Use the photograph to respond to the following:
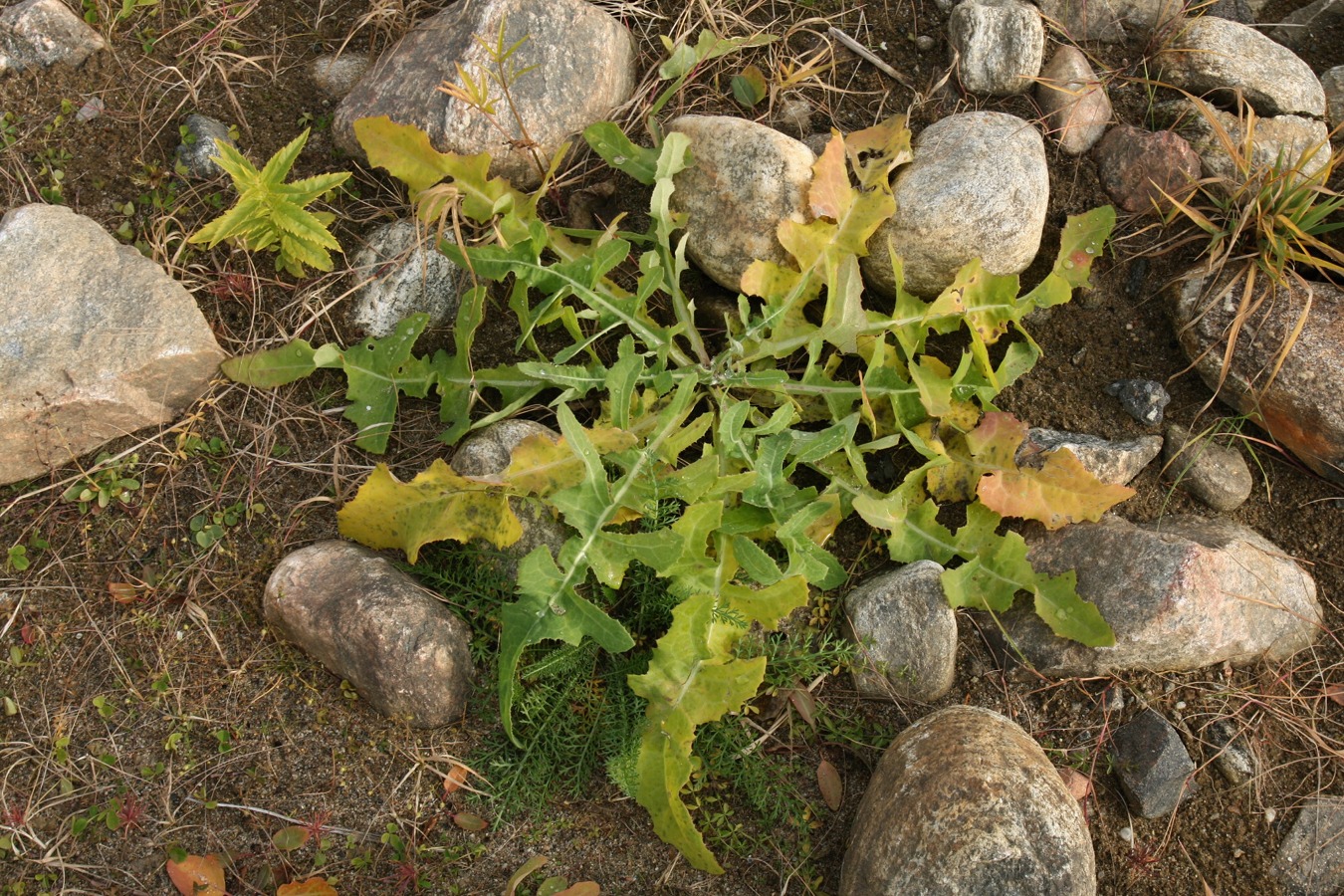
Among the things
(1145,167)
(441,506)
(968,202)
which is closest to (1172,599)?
(968,202)

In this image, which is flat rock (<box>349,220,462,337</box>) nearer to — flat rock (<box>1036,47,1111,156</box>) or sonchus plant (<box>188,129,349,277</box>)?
sonchus plant (<box>188,129,349,277</box>)

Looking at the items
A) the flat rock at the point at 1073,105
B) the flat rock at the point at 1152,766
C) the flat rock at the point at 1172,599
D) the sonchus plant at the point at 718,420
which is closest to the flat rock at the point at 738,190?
the sonchus plant at the point at 718,420

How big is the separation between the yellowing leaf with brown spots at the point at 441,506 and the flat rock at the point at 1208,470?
1.79 m

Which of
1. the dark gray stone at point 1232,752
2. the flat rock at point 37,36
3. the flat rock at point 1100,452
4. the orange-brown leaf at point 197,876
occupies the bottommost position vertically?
the dark gray stone at point 1232,752

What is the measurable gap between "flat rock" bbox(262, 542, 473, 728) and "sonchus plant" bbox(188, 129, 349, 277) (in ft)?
2.66

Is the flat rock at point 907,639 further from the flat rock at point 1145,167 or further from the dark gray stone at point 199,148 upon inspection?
the dark gray stone at point 199,148

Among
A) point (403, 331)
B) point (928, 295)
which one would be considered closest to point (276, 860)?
point (403, 331)

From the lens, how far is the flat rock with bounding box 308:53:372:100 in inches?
114

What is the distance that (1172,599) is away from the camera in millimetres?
2350

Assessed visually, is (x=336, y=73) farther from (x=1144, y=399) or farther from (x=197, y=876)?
(x=1144, y=399)

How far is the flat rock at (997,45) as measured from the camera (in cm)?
286

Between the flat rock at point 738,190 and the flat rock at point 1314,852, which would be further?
the flat rock at point 738,190

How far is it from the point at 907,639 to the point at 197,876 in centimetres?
168

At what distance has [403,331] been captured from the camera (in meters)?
2.53
